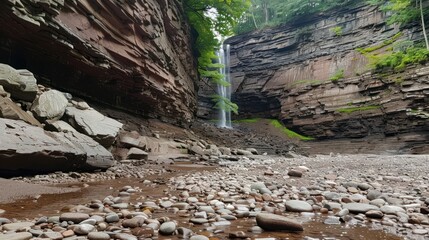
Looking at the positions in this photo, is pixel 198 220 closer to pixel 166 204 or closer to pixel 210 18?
pixel 166 204

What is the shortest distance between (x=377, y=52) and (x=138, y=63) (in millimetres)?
22549

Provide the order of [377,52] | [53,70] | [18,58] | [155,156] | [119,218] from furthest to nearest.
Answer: [377,52] → [155,156] → [53,70] → [18,58] → [119,218]

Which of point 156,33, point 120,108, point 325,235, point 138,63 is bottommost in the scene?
point 325,235

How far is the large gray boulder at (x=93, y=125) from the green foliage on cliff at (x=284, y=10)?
27.4m

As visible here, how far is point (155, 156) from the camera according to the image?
11.1 metres

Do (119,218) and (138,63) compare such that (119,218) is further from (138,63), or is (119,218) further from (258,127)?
(258,127)

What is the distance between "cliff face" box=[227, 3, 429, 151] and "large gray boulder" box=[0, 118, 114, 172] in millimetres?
21779

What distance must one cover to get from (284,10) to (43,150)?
33.7m

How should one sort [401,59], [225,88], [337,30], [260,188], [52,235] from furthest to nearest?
[225,88] < [337,30] < [401,59] < [260,188] < [52,235]

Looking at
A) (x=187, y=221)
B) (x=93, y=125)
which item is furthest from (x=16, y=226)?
(x=93, y=125)

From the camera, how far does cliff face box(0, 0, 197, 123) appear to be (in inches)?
331

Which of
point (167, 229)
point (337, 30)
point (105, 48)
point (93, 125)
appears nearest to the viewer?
point (167, 229)

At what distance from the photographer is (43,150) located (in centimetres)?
556

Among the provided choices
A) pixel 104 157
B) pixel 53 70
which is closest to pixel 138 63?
pixel 53 70
